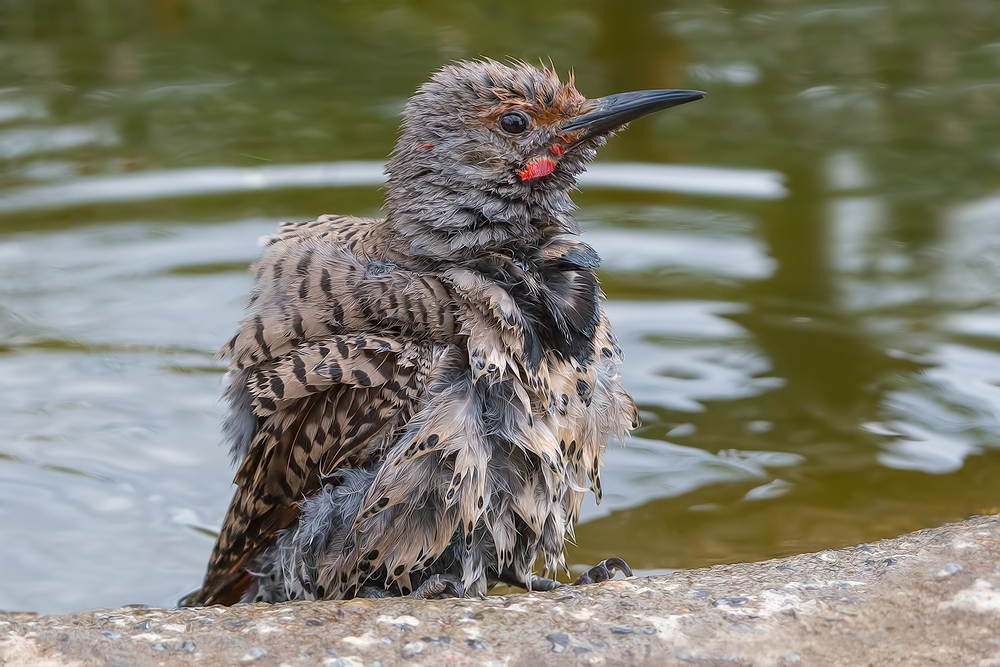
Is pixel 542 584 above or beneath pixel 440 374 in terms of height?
beneath

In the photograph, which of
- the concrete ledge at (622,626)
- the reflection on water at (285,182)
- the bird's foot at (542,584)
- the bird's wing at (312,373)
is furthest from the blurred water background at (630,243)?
the concrete ledge at (622,626)

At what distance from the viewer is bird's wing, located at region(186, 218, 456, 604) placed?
371 centimetres

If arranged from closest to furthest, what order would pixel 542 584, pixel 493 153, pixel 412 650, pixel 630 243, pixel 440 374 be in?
pixel 412 650, pixel 440 374, pixel 493 153, pixel 542 584, pixel 630 243

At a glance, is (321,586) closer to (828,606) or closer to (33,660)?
(33,660)

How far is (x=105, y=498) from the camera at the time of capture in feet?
15.9

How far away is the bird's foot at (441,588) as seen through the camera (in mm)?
3777

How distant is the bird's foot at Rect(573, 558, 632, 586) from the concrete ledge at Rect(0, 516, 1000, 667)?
21.2 inches

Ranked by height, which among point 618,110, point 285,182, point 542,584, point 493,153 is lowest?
point 542,584

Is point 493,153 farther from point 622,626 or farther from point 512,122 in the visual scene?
point 622,626

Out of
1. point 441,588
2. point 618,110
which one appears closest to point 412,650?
point 441,588

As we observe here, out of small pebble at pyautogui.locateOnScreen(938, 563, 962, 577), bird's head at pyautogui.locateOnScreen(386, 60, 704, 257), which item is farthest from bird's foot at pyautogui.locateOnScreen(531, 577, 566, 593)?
small pebble at pyautogui.locateOnScreen(938, 563, 962, 577)

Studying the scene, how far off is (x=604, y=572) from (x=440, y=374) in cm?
83

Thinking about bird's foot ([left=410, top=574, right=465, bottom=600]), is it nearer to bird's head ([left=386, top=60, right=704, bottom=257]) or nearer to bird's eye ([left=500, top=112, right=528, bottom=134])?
bird's head ([left=386, top=60, right=704, bottom=257])

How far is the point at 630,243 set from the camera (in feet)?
21.7
